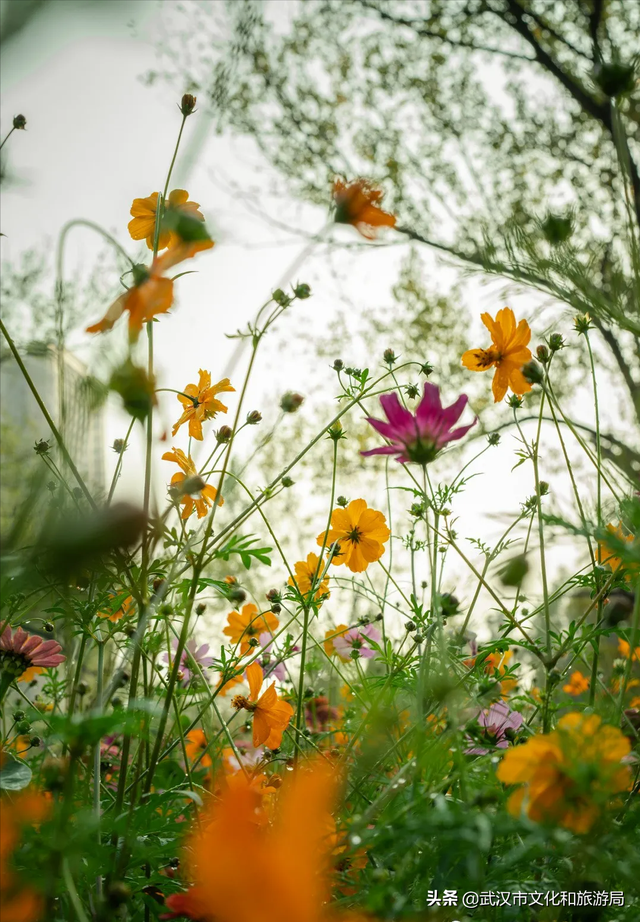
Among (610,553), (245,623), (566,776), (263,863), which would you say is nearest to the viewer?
(263,863)

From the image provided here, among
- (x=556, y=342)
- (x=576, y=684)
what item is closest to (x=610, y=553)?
(x=556, y=342)

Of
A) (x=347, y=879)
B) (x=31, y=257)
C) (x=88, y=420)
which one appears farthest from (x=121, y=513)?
(x=31, y=257)

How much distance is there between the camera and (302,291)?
2.53ft

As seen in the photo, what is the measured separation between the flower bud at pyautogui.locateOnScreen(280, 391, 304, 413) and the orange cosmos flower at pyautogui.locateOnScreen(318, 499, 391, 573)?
0.22m

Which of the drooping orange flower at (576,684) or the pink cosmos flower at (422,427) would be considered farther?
the drooping orange flower at (576,684)

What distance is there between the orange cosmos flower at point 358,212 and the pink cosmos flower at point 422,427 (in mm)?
141

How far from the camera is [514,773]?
1.24ft

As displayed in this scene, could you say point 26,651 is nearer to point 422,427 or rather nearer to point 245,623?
point 422,427

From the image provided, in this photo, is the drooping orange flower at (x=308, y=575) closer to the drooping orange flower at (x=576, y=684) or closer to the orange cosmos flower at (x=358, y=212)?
the orange cosmos flower at (x=358, y=212)

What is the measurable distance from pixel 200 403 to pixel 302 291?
0.18m

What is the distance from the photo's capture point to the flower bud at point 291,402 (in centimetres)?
76

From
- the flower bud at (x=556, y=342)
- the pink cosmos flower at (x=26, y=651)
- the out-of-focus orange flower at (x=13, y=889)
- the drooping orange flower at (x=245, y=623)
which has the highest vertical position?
the flower bud at (x=556, y=342)

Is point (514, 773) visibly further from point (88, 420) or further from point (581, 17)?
point (581, 17)

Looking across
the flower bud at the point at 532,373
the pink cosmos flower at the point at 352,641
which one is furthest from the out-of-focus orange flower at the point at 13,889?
the pink cosmos flower at the point at 352,641
